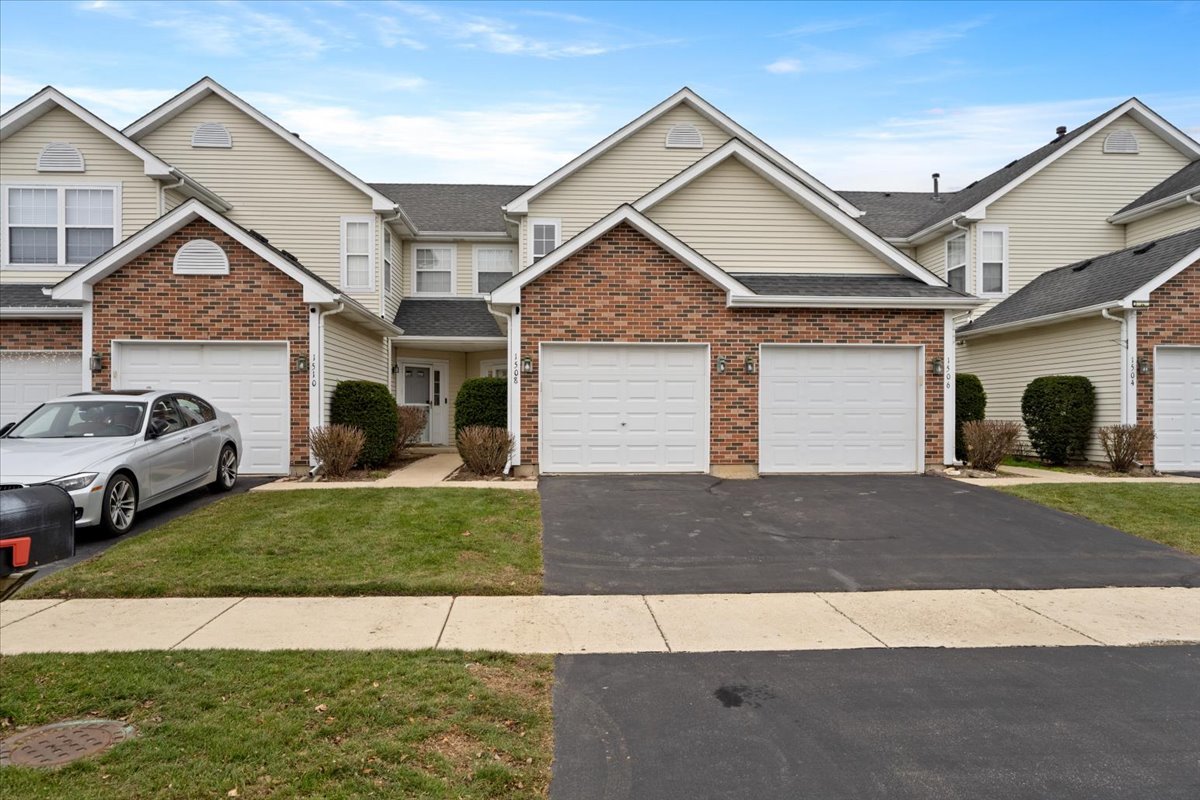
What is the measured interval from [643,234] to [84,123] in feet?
41.6

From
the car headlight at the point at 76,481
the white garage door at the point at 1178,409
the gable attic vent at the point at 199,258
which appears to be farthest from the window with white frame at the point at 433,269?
the white garage door at the point at 1178,409

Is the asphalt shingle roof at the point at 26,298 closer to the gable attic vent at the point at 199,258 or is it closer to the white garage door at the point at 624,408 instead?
the gable attic vent at the point at 199,258

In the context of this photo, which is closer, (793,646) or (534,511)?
(793,646)

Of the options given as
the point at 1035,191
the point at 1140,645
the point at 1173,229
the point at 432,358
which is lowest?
the point at 1140,645

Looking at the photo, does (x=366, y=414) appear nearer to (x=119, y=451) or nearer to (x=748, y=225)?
(x=119, y=451)

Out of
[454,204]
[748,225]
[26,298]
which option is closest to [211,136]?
[26,298]

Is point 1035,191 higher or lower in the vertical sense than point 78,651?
higher

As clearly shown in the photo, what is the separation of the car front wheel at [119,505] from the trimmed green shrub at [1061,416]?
16183mm

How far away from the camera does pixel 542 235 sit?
1827 cm

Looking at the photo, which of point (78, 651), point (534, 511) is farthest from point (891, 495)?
point (78, 651)

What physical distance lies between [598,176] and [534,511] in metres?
11.1

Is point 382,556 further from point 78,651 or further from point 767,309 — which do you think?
point 767,309

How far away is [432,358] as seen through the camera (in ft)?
68.5

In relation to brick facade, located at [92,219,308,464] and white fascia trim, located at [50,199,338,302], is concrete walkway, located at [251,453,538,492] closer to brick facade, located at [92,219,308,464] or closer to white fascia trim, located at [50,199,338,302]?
brick facade, located at [92,219,308,464]
